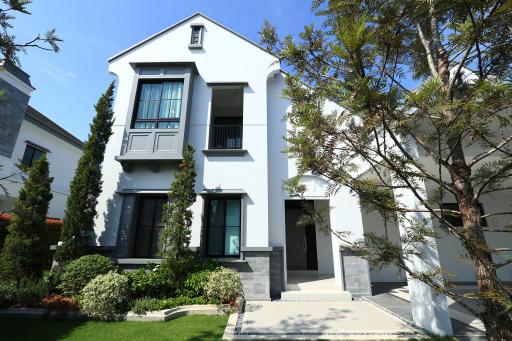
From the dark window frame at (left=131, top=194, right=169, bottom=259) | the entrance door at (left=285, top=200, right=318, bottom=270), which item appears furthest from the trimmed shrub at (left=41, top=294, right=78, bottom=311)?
the entrance door at (left=285, top=200, right=318, bottom=270)

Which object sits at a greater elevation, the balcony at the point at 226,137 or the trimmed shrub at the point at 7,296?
the balcony at the point at 226,137

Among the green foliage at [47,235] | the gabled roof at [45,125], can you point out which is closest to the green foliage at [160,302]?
the green foliage at [47,235]

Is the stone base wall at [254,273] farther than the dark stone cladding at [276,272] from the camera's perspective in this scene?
No

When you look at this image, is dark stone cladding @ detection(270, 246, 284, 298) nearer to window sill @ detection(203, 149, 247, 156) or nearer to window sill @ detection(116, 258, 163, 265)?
window sill @ detection(203, 149, 247, 156)

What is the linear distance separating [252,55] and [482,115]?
8.76 metres

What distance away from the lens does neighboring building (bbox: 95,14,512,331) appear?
7.38m

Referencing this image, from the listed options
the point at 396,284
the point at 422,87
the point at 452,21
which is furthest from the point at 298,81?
the point at 396,284

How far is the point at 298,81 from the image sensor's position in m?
2.44

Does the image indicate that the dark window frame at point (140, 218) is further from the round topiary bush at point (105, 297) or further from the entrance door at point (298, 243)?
the entrance door at point (298, 243)

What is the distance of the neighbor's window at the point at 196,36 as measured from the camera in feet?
31.1

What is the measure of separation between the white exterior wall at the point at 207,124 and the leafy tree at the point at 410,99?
203 inches

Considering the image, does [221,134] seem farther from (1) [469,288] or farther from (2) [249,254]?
(1) [469,288]

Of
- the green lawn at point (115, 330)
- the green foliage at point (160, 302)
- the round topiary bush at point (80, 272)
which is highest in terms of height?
the round topiary bush at point (80, 272)

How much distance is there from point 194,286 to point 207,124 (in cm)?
512
